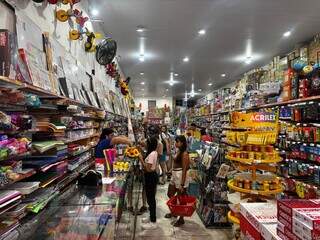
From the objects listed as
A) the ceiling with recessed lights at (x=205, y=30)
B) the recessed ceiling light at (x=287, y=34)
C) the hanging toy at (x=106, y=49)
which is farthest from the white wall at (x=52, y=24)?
the recessed ceiling light at (x=287, y=34)

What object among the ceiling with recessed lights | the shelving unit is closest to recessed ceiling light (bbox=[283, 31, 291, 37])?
the ceiling with recessed lights

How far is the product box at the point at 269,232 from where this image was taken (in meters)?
1.39

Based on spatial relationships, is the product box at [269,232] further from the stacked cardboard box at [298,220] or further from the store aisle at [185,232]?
the store aisle at [185,232]

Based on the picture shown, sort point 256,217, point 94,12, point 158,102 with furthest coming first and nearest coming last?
1. point 158,102
2. point 94,12
3. point 256,217

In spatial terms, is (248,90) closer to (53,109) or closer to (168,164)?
(168,164)

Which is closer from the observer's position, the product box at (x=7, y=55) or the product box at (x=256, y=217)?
the product box at (x=256, y=217)

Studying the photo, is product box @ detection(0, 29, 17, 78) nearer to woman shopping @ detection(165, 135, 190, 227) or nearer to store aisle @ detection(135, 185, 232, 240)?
store aisle @ detection(135, 185, 232, 240)

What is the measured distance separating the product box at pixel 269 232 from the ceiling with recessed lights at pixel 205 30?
5.35 meters

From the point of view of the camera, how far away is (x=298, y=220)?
4.06 ft

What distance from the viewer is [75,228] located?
217 cm

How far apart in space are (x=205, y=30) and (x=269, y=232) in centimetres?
718

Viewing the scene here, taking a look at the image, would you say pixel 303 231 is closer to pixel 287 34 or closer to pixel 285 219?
pixel 285 219

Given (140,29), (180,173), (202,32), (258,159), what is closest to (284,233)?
(258,159)

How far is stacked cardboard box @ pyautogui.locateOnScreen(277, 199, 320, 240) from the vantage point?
1140 millimetres
